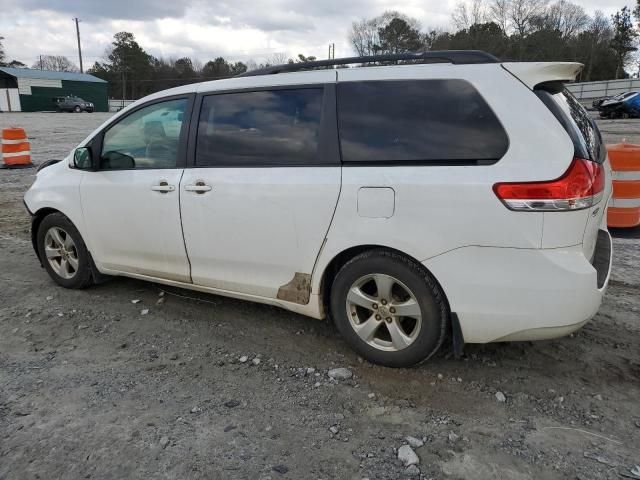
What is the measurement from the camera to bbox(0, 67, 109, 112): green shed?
53562 mm

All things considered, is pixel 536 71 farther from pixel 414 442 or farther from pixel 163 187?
pixel 163 187

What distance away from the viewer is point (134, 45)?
254 feet

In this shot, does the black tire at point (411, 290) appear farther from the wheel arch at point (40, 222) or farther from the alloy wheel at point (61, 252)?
the alloy wheel at point (61, 252)

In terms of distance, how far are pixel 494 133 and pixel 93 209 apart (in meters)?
3.26

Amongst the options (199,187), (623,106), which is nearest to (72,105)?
(623,106)

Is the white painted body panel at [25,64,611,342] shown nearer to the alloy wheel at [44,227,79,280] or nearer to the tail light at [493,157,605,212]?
the tail light at [493,157,605,212]

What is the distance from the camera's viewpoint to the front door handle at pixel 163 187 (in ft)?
12.5

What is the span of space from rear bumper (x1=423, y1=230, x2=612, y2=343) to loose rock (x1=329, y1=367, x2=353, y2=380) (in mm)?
778

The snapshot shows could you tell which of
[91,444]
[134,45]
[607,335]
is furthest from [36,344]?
[134,45]

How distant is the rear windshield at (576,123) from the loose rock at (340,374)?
183 cm

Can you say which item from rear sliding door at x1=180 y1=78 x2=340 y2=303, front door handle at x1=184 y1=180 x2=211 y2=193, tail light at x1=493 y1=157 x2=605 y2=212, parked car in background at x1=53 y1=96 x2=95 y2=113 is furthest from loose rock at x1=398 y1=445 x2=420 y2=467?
parked car in background at x1=53 y1=96 x2=95 y2=113

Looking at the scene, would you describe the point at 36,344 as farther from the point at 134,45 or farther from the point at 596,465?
the point at 134,45

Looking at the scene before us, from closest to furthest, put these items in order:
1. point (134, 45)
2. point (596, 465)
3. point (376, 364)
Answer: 1. point (596, 465)
2. point (376, 364)
3. point (134, 45)

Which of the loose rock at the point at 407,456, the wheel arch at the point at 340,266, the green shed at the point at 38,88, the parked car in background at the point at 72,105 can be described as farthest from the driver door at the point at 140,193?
the green shed at the point at 38,88
